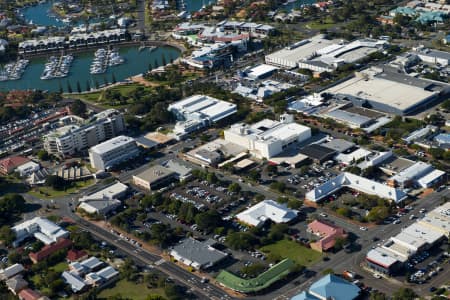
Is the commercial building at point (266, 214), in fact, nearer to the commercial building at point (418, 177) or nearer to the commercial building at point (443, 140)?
the commercial building at point (418, 177)

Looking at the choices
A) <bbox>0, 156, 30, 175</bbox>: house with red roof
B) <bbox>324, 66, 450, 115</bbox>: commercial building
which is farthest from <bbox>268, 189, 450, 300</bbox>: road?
<bbox>0, 156, 30, 175</bbox>: house with red roof

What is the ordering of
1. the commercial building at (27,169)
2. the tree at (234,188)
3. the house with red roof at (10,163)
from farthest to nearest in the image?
the house with red roof at (10,163), the commercial building at (27,169), the tree at (234,188)

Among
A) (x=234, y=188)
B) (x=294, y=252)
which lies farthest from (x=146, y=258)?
(x=234, y=188)

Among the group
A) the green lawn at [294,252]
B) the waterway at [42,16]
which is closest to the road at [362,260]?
the green lawn at [294,252]

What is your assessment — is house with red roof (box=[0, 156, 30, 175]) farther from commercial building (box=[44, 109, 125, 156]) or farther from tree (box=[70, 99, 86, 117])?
tree (box=[70, 99, 86, 117])

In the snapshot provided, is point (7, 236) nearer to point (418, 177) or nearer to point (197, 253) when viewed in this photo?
point (197, 253)

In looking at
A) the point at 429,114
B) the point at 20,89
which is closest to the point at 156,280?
the point at 429,114
